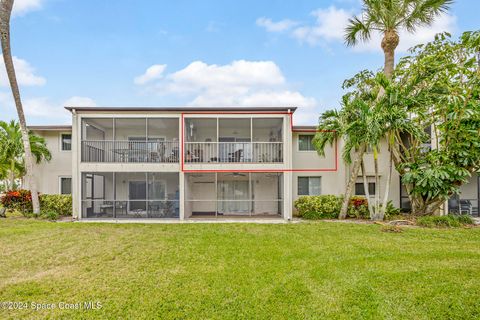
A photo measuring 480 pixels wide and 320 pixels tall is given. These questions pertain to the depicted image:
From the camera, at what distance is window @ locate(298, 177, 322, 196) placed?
52.4 feet

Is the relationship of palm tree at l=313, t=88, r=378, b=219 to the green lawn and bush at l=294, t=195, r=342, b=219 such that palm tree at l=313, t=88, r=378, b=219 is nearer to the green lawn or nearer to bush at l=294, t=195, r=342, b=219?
bush at l=294, t=195, r=342, b=219

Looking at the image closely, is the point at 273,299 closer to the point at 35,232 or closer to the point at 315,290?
the point at 315,290

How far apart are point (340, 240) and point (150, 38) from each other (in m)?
17.5

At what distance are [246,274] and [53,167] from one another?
14922 mm

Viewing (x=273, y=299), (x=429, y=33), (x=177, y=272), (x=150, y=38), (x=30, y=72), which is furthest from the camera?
(x=30, y=72)

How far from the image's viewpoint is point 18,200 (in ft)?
46.8

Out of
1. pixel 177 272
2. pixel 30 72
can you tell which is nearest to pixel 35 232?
pixel 177 272

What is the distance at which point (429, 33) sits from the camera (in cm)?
1367

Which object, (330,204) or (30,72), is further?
(30,72)

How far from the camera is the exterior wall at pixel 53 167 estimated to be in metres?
16.2

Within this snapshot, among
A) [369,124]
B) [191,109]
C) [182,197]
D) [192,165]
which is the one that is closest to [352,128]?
[369,124]

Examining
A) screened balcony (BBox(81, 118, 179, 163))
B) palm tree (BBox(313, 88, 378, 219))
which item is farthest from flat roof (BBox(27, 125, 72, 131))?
palm tree (BBox(313, 88, 378, 219))

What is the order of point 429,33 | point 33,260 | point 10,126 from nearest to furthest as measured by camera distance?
point 33,260 → point 429,33 → point 10,126

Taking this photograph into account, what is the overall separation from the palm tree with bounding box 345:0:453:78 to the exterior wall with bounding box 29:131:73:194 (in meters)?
17.2
